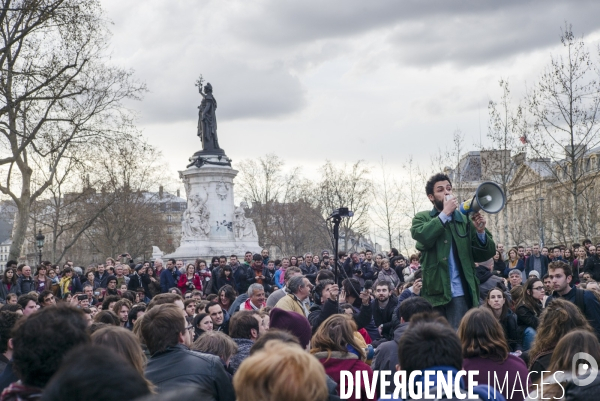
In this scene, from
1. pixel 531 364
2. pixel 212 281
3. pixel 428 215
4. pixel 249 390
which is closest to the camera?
pixel 249 390

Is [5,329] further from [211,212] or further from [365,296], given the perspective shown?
[211,212]

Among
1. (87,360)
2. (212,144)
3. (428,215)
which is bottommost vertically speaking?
(87,360)

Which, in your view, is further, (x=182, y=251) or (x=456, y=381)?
(x=182, y=251)

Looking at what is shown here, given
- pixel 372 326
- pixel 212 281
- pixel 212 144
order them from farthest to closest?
pixel 212 144
pixel 212 281
pixel 372 326

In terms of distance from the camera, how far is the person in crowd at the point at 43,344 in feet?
12.4

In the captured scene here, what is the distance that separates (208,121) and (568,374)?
32.0 m

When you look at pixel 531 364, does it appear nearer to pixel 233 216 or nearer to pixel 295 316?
pixel 295 316

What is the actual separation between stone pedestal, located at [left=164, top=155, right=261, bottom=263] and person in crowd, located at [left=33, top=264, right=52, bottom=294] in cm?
1335

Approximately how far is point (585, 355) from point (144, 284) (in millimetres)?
17305

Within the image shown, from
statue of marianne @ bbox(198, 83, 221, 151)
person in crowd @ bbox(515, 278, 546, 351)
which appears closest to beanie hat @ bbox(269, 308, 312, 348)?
person in crowd @ bbox(515, 278, 546, 351)

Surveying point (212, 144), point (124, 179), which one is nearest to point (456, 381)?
point (212, 144)

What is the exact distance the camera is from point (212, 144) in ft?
117

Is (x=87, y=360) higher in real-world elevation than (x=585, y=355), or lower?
higher

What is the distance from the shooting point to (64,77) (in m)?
27.9
